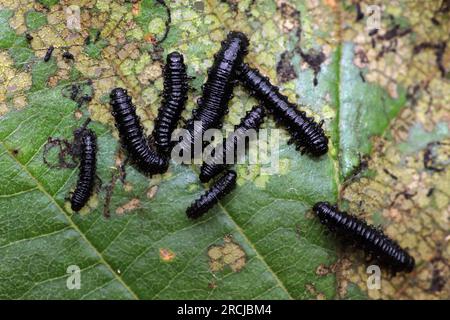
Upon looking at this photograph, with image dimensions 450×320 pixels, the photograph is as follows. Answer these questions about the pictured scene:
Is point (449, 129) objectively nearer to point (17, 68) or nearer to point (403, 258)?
point (403, 258)

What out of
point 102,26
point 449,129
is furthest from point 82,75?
point 449,129

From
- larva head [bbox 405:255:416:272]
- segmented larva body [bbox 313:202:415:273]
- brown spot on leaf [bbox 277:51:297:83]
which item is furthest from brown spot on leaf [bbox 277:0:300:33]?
larva head [bbox 405:255:416:272]

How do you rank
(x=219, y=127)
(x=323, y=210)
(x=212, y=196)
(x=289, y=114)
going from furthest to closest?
(x=219, y=127)
(x=289, y=114)
(x=323, y=210)
(x=212, y=196)

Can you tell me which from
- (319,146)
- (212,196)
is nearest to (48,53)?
(212,196)

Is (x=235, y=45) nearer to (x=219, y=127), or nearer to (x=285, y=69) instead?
(x=285, y=69)

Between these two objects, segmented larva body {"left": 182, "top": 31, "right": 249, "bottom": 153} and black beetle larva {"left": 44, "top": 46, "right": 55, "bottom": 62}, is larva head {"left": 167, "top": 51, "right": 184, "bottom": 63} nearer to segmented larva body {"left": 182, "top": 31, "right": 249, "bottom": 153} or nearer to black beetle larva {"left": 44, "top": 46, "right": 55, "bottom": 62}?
segmented larva body {"left": 182, "top": 31, "right": 249, "bottom": 153}
